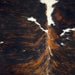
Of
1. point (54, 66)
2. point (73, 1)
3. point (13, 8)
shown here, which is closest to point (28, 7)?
point (13, 8)

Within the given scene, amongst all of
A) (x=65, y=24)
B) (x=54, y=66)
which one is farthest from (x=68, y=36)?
(x=54, y=66)

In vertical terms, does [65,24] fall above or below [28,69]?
above

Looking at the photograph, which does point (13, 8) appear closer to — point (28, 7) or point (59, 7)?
point (28, 7)

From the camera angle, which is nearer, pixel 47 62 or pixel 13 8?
pixel 13 8

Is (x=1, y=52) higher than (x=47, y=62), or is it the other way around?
(x=1, y=52)

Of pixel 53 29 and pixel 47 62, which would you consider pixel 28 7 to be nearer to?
pixel 53 29

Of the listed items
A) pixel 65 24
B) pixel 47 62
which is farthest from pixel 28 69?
pixel 65 24

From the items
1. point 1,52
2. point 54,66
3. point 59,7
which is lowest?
point 54,66

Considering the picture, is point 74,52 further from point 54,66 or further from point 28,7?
point 28,7
